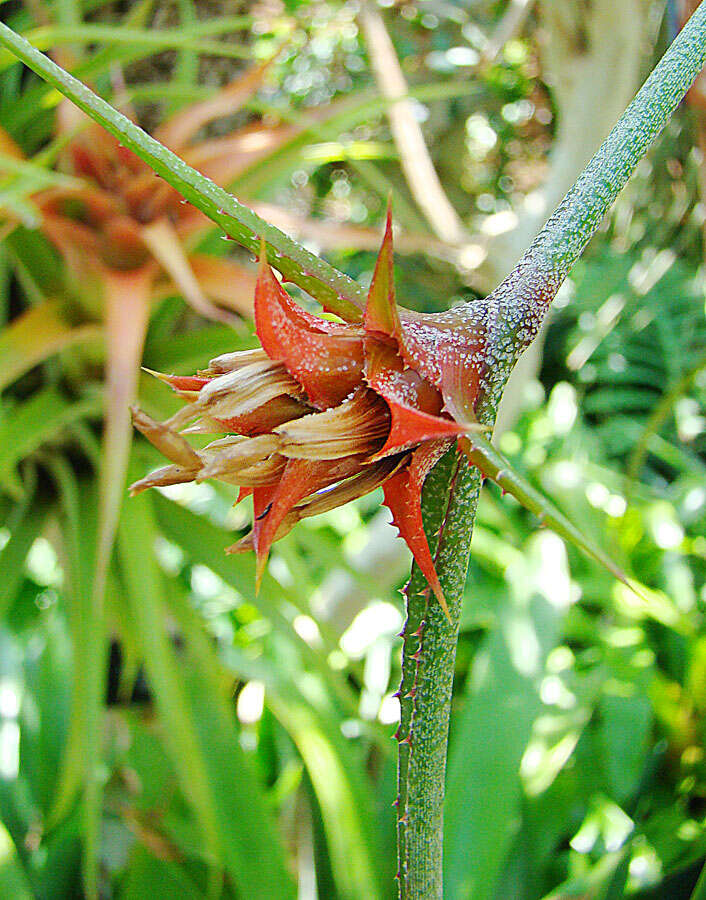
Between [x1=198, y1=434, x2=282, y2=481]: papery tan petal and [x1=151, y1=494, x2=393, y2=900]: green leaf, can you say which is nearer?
[x1=198, y1=434, x2=282, y2=481]: papery tan petal

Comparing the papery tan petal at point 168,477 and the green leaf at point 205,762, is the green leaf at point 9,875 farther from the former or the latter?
the papery tan petal at point 168,477

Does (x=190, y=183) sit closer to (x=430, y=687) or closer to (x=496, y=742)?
(x=430, y=687)

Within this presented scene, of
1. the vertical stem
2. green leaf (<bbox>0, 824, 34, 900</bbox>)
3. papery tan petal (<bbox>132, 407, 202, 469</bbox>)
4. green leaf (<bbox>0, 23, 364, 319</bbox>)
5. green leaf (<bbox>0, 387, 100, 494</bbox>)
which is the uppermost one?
green leaf (<bbox>0, 387, 100, 494</bbox>)

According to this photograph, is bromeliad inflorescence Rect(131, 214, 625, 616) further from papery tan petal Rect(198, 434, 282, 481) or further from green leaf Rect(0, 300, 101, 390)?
green leaf Rect(0, 300, 101, 390)

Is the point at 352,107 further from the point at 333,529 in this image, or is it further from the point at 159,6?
the point at 333,529

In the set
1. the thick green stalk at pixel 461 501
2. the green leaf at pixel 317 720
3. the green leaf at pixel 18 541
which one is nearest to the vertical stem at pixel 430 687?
the thick green stalk at pixel 461 501

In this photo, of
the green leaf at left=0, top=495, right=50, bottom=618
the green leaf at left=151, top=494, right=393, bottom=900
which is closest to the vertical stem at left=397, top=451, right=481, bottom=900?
the green leaf at left=151, top=494, right=393, bottom=900

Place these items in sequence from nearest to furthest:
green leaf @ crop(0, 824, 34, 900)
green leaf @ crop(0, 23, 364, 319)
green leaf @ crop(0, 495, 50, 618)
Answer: green leaf @ crop(0, 23, 364, 319)
green leaf @ crop(0, 824, 34, 900)
green leaf @ crop(0, 495, 50, 618)

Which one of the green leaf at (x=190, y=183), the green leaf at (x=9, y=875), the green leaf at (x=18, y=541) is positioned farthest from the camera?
the green leaf at (x=18, y=541)
